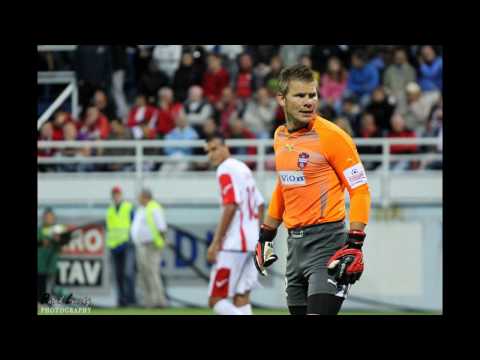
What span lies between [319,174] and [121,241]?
10.7m

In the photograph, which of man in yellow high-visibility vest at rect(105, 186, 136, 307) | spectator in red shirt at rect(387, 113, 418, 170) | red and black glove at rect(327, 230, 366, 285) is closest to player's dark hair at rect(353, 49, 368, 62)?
spectator in red shirt at rect(387, 113, 418, 170)

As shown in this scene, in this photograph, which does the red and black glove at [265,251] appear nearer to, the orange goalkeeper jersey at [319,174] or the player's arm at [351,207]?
the orange goalkeeper jersey at [319,174]

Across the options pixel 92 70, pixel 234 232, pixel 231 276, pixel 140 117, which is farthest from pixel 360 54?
pixel 231 276

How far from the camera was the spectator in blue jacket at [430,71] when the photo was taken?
18812 mm

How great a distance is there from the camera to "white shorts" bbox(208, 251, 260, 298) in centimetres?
1183

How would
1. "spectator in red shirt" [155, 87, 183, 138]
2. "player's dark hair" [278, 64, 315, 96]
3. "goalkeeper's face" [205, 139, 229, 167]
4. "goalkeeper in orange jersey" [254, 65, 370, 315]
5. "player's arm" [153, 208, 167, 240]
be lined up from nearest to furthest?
"goalkeeper in orange jersey" [254, 65, 370, 315]
"player's dark hair" [278, 64, 315, 96]
"goalkeeper's face" [205, 139, 229, 167]
"player's arm" [153, 208, 167, 240]
"spectator in red shirt" [155, 87, 183, 138]

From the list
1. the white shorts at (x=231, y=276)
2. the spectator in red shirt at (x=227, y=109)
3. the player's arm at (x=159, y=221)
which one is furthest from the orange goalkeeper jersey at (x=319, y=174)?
the spectator in red shirt at (x=227, y=109)

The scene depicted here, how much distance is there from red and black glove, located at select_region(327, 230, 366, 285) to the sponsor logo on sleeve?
35cm

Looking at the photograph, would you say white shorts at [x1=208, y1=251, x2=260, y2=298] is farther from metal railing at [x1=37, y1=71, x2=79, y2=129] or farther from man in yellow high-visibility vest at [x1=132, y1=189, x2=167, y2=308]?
metal railing at [x1=37, y1=71, x2=79, y2=129]

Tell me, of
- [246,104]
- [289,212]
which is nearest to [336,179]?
[289,212]

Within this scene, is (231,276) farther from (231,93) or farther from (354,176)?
(231,93)

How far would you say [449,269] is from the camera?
8359 millimetres

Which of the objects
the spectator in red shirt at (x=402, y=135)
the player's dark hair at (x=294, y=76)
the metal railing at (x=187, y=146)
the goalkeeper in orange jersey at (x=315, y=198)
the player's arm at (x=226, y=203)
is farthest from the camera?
the spectator in red shirt at (x=402, y=135)
